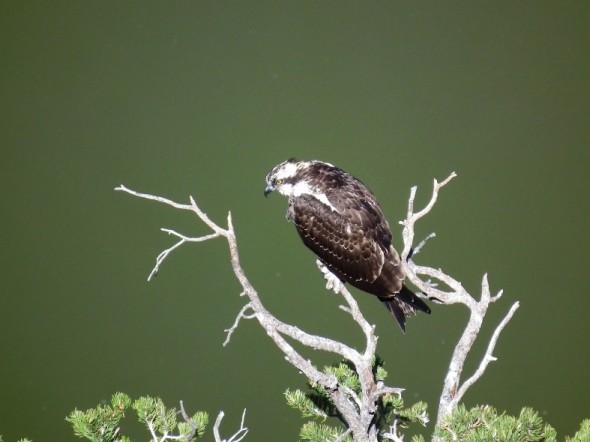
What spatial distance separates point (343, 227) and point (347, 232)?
0.03m

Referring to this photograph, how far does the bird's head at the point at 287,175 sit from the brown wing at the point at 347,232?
72mm

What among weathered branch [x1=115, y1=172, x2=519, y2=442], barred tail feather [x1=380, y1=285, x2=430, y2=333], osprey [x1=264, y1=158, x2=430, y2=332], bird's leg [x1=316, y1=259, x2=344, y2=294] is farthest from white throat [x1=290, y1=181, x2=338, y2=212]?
weathered branch [x1=115, y1=172, x2=519, y2=442]

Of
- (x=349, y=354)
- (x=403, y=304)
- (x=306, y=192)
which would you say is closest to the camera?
(x=349, y=354)

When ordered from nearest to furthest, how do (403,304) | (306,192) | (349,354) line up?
1. (349,354)
2. (403,304)
3. (306,192)

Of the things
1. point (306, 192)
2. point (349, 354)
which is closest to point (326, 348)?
point (349, 354)

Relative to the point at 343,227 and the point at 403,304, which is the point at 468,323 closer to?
the point at 403,304

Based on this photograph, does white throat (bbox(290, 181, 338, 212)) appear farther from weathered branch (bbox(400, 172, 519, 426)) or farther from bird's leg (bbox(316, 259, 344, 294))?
weathered branch (bbox(400, 172, 519, 426))

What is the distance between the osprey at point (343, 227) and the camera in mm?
2908

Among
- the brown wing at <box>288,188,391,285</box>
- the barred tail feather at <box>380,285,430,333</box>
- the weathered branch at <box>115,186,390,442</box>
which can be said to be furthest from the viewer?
the brown wing at <box>288,188,391,285</box>

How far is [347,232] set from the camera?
2984 mm

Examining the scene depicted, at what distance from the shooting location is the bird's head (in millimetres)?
3062

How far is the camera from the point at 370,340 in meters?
2.15

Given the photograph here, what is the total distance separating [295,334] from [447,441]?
1.79 ft

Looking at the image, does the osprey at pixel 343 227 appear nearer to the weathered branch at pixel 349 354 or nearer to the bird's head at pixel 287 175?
the bird's head at pixel 287 175
